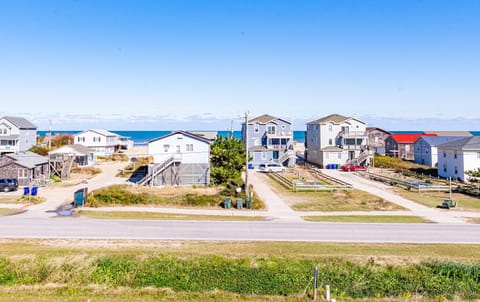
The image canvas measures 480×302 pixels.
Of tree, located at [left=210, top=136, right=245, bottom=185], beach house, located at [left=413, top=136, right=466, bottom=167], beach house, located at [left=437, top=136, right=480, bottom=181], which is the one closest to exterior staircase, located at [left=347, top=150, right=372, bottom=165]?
beach house, located at [left=413, top=136, right=466, bottom=167]

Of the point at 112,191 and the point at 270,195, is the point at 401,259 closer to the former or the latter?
the point at 270,195

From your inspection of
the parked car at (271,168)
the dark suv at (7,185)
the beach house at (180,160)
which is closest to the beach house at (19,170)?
the dark suv at (7,185)

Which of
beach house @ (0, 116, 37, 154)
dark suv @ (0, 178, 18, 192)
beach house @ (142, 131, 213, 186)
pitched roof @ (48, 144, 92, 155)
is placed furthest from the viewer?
beach house @ (0, 116, 37, 154)

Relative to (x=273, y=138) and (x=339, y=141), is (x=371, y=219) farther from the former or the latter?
(x=339, y=141)

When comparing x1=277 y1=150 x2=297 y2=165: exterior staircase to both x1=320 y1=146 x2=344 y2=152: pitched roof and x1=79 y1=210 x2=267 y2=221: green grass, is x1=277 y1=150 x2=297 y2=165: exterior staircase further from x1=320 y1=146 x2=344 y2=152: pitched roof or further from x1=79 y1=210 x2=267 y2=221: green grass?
x1=79 y1=210 x2=267 y2=221: green grass

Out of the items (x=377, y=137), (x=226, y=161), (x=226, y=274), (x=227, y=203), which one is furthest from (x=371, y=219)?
(x=377, y=137)

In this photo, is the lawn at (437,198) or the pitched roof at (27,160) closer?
the lawn at (437,198)

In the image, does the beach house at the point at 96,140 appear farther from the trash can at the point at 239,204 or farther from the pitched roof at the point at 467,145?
the pitched roof at the point at 467,145
